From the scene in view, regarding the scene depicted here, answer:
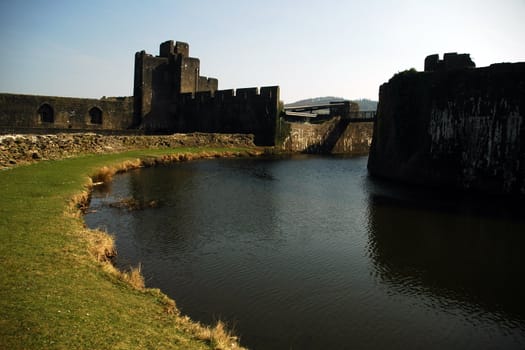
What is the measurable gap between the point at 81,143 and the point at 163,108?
21.4m

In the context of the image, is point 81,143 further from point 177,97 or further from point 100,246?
point 177,97

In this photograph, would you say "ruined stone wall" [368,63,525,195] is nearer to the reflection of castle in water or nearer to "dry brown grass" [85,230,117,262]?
the reflection of castle in water

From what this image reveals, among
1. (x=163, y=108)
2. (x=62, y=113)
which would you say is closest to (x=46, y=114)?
(x=62, y=113)

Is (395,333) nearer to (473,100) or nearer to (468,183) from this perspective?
(468,183)

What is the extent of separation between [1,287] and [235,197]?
11.9 meters

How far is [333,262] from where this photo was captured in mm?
10352

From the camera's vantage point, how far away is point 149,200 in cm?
1647

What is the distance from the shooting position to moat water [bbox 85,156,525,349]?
7.21m

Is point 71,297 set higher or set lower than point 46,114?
lower

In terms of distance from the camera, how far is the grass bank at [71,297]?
529 cm

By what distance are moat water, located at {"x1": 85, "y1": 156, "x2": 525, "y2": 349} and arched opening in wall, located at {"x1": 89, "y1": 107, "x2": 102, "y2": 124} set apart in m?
28.2

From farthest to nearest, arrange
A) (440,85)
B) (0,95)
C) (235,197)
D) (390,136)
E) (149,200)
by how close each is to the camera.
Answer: (0,95), (390,136), (440,85), (235,197), (149,200)

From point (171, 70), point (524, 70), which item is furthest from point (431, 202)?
point (171, 70)

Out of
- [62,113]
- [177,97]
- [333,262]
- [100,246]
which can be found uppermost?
[177,97]
